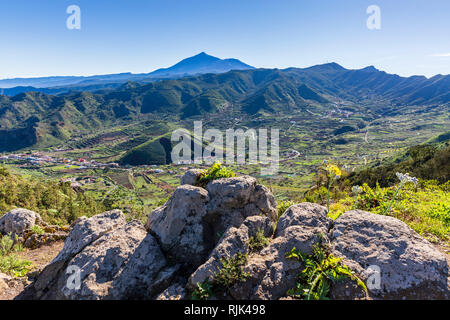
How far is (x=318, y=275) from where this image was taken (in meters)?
5.49

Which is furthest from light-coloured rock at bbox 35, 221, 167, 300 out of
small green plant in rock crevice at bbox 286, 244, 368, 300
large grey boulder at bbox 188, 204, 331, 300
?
small green plant in rock crevice at bbox 286, 244, 368, 300

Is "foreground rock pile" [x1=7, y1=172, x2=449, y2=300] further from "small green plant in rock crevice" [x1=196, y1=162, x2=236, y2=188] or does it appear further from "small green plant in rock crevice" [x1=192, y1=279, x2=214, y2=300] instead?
"small green plant in rock crevice" [x1=196, y1=162, x2=236, y2=188]

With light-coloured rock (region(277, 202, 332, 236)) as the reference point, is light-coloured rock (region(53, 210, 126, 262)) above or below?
below

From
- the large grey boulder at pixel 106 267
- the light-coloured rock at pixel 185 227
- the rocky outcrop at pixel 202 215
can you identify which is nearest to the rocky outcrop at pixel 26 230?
the large grey boulder at pixel 106 267

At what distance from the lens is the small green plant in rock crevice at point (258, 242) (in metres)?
6.78

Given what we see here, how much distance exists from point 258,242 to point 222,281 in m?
1.70

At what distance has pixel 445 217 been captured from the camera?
9867mm

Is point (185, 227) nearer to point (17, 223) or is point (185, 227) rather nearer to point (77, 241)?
Answer: point (77, 241)

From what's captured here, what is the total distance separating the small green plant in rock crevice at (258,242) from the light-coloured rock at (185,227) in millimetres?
1485

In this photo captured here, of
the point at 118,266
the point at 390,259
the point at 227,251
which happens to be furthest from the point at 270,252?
Answer: the point at 118,266

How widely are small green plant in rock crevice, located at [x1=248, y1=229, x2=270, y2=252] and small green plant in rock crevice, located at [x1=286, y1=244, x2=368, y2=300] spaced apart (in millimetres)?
925

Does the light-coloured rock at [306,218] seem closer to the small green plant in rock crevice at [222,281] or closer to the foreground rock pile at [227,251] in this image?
the foreground rock pile at [227,251]

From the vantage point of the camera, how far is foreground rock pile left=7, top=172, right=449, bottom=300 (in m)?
5.59
